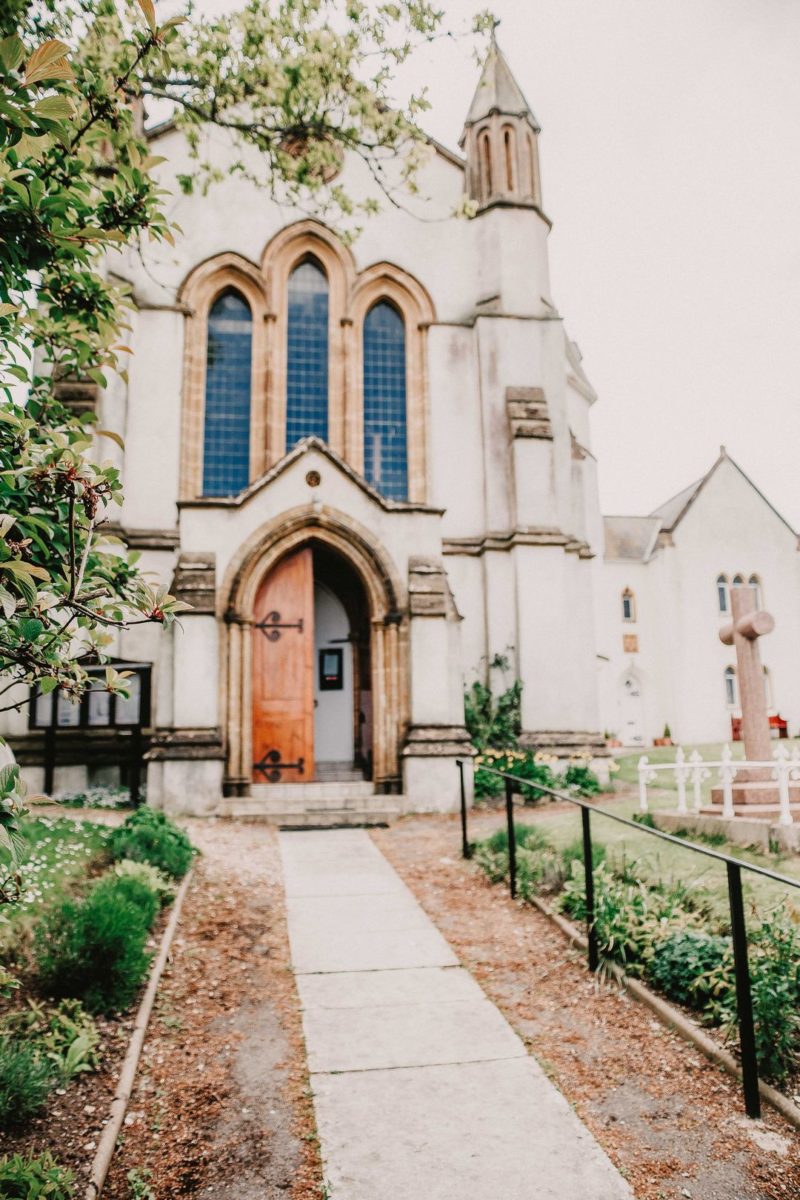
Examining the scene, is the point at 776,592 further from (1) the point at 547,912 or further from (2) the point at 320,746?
(1) the point at 547,912

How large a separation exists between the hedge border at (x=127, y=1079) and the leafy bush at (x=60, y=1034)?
20 centimetres

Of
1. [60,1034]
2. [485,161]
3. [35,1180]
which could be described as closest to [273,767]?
[60,1034]

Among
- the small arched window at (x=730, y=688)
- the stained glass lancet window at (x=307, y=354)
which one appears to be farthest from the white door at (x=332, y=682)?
the small arched window at (x=730, y=688)

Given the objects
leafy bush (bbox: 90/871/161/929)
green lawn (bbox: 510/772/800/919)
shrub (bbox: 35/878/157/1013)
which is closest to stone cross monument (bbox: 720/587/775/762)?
green lawn (bbox: 510/772/800/919)

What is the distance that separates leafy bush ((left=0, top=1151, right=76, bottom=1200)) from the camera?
303cm

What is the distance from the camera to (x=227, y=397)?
1698cm

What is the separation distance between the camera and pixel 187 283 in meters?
16.7

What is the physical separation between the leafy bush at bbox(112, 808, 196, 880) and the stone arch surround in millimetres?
4821

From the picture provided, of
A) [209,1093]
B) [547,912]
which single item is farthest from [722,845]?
[209,1093]

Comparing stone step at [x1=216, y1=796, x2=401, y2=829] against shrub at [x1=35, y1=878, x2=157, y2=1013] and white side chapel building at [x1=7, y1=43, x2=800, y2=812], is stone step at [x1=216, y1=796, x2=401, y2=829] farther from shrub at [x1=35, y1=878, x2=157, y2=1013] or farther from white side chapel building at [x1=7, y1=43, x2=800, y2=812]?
shrub at [x1=35, y1=878, x2=157, y2=1013]

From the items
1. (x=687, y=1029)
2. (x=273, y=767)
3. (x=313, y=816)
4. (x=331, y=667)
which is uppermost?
(x=331, y=667)

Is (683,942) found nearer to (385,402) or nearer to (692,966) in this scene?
(692,966)

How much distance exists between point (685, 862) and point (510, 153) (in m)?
16.2

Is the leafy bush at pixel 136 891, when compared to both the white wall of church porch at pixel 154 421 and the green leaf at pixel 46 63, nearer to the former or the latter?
the green leaf at pixel 46 63
